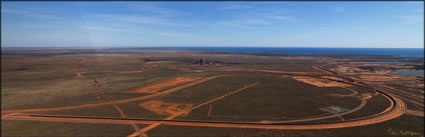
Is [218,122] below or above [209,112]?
below

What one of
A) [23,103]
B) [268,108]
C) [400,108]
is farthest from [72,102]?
[400,108]

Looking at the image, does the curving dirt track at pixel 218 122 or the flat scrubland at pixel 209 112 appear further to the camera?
the curving dirt track at pixel 218 122

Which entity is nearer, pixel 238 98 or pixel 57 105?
pixel 57 105

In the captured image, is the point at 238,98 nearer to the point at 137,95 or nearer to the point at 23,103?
the point at 137,95

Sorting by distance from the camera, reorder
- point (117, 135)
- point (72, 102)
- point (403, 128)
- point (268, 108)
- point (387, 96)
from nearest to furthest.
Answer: point (117, 135) → point (403, 128) → point (268, 108) → point (72, 102) → point (387, 96)

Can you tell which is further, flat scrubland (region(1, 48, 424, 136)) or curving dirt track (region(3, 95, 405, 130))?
curving dirt track (region(3, 95, 405, 130))

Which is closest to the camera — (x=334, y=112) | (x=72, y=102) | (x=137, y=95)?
(x=334, y=112)

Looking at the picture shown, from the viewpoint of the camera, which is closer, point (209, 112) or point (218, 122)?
point (218, 122)

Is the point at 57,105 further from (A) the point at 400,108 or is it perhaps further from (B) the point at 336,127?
(A) the point at 400,108

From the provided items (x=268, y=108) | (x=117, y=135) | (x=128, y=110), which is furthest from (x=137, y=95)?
(x=268, y=108)
